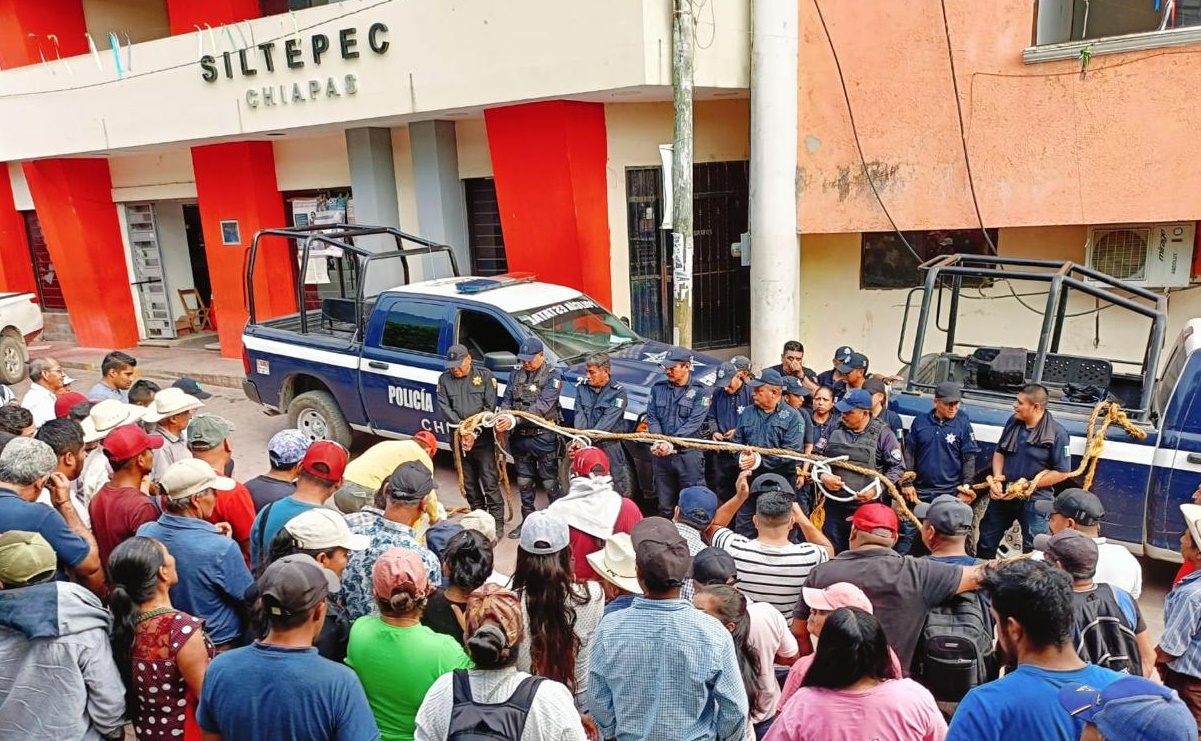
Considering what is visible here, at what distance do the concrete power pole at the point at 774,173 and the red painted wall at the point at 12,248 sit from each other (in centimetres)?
1466

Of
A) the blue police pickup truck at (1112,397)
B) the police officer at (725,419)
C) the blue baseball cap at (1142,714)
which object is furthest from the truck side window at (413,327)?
the blue baseball cap at (1142,714)

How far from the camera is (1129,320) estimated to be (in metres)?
8.87

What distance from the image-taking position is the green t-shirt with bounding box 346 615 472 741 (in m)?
2.74

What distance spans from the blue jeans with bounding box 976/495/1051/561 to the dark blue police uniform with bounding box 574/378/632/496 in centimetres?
243

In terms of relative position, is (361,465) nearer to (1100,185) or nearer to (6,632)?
(6,632)

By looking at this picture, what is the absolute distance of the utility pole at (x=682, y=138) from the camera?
8.44 meters

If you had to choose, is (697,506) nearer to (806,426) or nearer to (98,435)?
(806,426)

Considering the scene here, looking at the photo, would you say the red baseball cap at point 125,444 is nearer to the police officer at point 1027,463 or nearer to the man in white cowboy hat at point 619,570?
the man in white cowboy hat at point 619,570

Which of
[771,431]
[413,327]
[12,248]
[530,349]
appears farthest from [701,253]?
[12,248]

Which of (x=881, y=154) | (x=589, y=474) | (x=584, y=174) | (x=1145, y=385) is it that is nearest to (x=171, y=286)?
(x=584, y=174)

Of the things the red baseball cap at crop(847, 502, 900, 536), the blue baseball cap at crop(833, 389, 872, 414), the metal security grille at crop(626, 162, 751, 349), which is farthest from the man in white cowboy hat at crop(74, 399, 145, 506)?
the metal security grille at crop(626, 162, 751, 349)

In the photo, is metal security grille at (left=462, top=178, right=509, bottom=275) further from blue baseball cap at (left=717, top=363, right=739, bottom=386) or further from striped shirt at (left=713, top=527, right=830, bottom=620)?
striped shirt at (left=713, top=527, right=830, bottom=620)

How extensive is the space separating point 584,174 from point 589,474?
657 centimetres

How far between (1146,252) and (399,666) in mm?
8411
